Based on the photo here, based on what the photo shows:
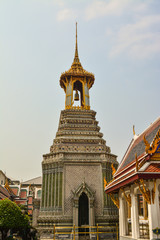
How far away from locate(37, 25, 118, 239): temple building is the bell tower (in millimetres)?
3925

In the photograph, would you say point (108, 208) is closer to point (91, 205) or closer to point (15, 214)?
point (91, 205)

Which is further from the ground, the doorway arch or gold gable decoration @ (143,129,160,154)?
gold gable decoration @ (143,129,160,154)

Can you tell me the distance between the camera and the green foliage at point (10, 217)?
46.9ft

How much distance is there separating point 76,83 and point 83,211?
17105 mm

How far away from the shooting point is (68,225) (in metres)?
19.9

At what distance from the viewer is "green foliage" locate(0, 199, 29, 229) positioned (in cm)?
1431

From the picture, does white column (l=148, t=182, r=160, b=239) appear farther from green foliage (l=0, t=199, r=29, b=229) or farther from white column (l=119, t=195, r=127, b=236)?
green foliage (l=0, t=199, r=29, b=229)

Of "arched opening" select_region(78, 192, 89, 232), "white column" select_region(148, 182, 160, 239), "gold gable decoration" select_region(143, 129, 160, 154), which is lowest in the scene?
"arched opening" select_region(78, 192, 89, 232)

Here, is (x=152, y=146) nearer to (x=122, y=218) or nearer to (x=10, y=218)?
(x=122, y=218)

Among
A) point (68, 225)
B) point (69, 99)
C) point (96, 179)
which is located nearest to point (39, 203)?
point (68, 225)

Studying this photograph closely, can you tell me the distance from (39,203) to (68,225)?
465 centimetres

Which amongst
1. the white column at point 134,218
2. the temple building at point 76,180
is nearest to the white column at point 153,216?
the white column at point 134,218

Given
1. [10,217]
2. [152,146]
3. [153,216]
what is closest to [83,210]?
[10,217]

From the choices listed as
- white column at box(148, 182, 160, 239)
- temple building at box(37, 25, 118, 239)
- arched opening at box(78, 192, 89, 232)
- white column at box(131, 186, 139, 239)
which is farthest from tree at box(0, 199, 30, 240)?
white column at box(148, 182, 160, 239)
